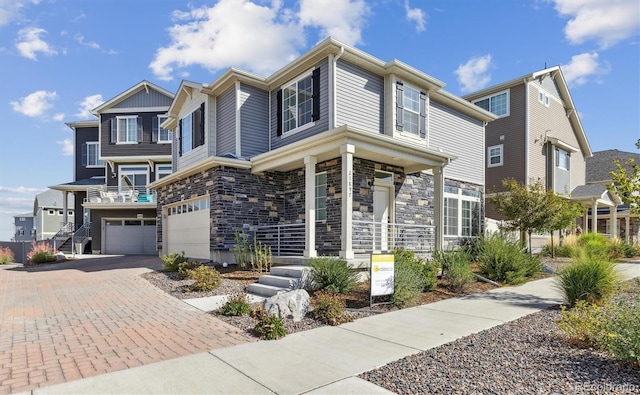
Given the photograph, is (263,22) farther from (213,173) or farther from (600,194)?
(600,194)

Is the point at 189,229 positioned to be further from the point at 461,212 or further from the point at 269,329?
the point at 461,212

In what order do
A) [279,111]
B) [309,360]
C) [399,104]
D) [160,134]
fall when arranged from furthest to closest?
[160,134] < [279,111] < [399,104] < [309,360]

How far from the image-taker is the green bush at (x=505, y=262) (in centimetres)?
1046

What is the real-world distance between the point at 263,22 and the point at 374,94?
13.8ft

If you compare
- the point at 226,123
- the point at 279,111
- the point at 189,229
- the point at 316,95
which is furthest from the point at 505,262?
the point at 189,229

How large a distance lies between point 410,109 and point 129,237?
1900 centimetres

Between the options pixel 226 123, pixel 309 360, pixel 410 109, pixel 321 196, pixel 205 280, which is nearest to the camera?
pixel 309 360

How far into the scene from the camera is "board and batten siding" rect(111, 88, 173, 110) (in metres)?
25.6

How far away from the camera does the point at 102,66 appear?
→ 505 inches

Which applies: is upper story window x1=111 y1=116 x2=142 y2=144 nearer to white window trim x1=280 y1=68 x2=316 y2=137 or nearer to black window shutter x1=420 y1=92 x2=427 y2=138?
white window trim x1=280 y1=68 x2=316 y2=137

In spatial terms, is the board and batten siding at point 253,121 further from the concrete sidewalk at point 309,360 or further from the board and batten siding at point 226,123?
the concrete sidewalk at point 309,360

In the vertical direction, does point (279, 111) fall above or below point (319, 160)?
above

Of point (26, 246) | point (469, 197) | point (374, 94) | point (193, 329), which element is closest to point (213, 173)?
point (374, 94)

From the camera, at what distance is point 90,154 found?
28.9 metres
